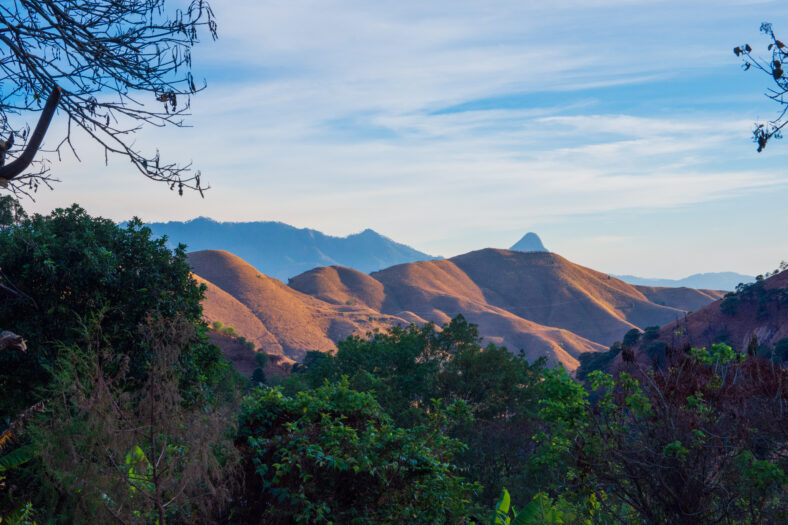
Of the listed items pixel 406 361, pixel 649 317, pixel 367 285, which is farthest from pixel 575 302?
pixel 406 361

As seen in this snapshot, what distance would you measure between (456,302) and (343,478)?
111 m

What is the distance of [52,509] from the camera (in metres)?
6.42

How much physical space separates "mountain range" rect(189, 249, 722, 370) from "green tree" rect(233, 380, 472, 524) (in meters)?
73.9

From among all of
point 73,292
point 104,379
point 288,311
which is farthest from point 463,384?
point 288,311

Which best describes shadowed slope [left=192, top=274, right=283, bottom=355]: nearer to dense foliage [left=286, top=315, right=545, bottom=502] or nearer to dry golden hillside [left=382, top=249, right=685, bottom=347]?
dry golden hillside [left=382, top=249, right=685, bottom=347]

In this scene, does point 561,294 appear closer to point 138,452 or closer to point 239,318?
point 239,318

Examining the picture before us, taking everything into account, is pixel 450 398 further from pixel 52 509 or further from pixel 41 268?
pixel 52 509

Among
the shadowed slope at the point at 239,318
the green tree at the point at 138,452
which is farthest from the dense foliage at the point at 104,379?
the shadowed slope at the point at 239,318

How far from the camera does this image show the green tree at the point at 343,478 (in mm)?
6855

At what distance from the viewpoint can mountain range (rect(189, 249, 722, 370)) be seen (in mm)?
89438

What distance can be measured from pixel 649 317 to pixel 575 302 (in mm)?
14663

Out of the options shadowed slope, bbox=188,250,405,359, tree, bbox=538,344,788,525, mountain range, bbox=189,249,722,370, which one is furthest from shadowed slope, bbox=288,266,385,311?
tree, bbox=538,344,788,525

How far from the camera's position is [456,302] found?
4631 inches

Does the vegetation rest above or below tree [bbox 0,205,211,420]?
below
